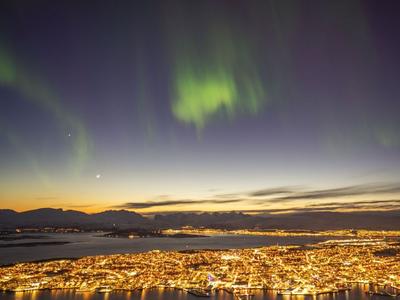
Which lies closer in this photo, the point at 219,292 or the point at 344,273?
the point at 219,292

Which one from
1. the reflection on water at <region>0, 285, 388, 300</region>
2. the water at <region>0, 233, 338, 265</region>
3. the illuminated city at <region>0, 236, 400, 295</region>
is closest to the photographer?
the reflection on water at <region>0, 285, 388, 300</region>

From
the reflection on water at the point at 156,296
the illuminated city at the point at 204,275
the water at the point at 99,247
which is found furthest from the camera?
the water at the point at 99,247

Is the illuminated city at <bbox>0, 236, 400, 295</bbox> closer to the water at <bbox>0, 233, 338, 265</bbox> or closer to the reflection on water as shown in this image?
the reflection on water

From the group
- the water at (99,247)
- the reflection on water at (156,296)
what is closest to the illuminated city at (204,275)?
the reflection on water at (156,296)

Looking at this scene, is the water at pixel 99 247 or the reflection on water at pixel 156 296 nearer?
the reflection on water at pixel 156 296

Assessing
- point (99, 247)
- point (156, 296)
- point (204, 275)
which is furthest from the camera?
point (99, 247)

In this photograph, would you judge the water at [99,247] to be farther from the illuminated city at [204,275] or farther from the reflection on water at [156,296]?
the reflection on water at [156,296]

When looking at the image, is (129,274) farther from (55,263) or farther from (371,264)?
(371,264)

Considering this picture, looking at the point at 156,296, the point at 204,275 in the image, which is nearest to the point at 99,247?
the point at 204,275

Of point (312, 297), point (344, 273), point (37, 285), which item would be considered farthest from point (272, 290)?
point (37, 285)

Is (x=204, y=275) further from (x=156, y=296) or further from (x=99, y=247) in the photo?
(x=99, y=247)

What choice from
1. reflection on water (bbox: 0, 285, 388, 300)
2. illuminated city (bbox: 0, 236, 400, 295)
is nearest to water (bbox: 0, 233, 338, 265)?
illuminated city (bbox: 0, 236, 400, 295)
